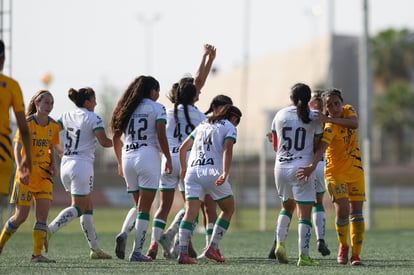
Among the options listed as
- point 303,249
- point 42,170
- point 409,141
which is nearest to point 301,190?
point 303,249

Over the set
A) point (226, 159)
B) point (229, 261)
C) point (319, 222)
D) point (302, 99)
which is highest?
point (302, 99)

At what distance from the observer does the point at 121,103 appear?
482 inches

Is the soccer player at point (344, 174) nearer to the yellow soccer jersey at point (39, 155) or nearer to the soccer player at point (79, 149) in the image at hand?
the soccer player at point (79, 149)

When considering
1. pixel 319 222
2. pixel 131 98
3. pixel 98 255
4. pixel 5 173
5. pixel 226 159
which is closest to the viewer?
pixel 5 173

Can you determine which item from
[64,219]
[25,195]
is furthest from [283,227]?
[25,195]

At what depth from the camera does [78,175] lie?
1265 centimetres

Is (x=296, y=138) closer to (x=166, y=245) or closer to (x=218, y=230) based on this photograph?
(x=218, y=230)

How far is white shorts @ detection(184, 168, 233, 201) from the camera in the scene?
11836 mm

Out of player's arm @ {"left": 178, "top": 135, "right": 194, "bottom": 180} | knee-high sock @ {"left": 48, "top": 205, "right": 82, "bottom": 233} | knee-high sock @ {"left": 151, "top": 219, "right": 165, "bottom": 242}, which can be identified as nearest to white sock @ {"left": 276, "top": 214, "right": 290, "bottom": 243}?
player's arm @ {"left": 178, "top": 135, "right": 194, "bottom": 180}

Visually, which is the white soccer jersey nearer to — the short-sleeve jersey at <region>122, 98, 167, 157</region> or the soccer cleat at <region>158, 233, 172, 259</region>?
the short-sleeve jersey at <region>122, 98, 167, 157</region>

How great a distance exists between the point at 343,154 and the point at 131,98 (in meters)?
2.60

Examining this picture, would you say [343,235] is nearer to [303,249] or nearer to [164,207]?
[303,249]

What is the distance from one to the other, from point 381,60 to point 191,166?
201 ft

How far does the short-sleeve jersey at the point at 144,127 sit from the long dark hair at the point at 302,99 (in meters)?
1.57
